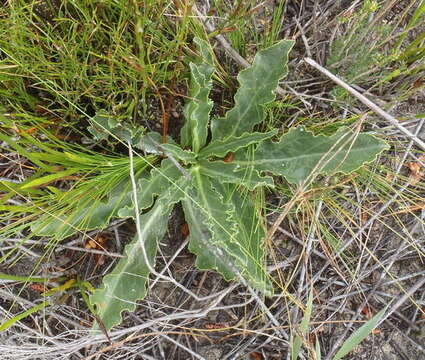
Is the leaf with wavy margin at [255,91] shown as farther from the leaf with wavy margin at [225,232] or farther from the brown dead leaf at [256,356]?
the brown dead leaf at [256,356]

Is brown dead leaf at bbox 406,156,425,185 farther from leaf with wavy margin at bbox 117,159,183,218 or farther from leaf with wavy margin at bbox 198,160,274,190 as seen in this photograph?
leaf with wavy margin at bbox 117,159,183,218

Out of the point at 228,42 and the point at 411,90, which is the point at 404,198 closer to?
the point at 411,90

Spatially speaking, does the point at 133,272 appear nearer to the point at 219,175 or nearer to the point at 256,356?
the point at 219,175

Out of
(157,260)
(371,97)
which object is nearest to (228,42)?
(371,97)

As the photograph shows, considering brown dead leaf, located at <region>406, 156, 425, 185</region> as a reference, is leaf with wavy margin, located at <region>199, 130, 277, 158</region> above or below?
below

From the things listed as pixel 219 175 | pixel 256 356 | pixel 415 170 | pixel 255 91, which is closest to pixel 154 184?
pixel 219 175

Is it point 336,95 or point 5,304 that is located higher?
point 336,95

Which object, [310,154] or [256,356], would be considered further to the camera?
[256,356]

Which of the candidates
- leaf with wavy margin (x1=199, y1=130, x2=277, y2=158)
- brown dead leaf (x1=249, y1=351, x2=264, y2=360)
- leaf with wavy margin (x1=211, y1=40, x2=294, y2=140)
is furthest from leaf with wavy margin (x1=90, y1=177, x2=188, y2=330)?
brown dead leaf (x1=249, y1=351, x2=264, y2=360)
